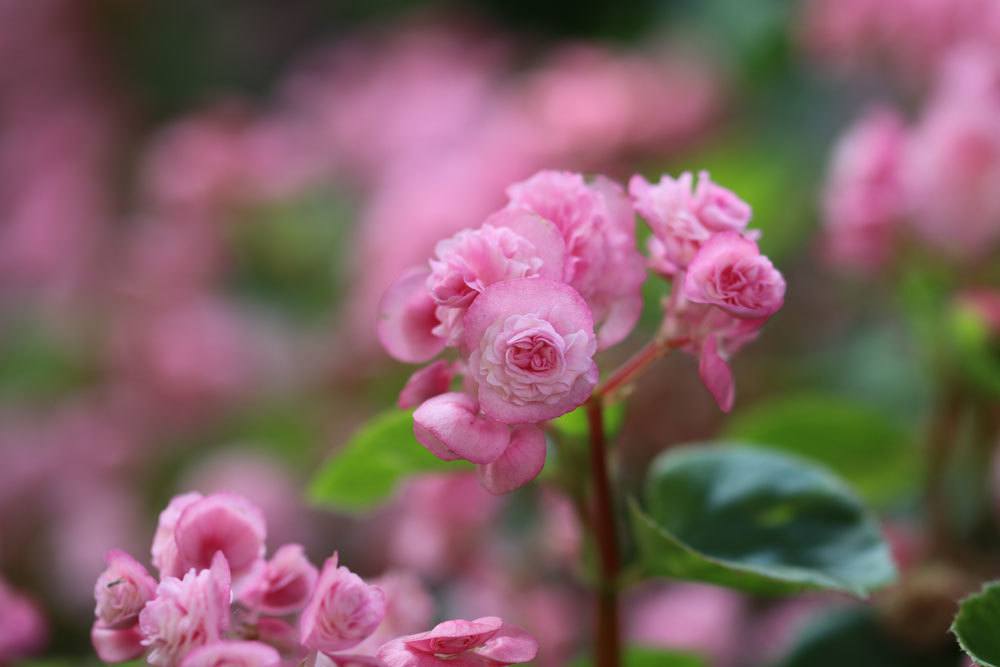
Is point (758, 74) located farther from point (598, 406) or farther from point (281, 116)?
point (598, 406)

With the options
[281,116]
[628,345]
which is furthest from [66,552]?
[281,116]

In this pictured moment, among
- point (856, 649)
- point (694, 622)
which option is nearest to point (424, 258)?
point (694, 622)

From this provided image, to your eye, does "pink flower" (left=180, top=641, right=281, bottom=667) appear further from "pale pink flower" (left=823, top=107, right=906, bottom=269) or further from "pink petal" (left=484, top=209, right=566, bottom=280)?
"pale pink flower" (left=823, top=107, right=906, bottom=269)

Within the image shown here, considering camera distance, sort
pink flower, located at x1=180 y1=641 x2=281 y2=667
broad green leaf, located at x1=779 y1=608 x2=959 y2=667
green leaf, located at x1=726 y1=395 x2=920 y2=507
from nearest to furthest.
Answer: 1. pink flower, located at x1=180 y1=641 x2=281 y2=667
2. broad green leaf, located at x1=779 y1=608 x2=959 y2=667
3. green leaf, located at x1=726 y1=395 x2=920 y2=507

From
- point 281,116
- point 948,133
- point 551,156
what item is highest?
point 281,116

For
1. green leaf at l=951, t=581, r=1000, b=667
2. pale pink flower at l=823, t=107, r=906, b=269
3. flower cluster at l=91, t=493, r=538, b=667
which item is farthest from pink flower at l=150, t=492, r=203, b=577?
pale pink flower at l=823, t=107, r=906, b=269

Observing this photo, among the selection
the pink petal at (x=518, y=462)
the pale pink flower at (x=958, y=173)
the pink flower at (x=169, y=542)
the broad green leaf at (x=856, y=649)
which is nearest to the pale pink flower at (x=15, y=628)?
the pink flower at (x=169, y=542)

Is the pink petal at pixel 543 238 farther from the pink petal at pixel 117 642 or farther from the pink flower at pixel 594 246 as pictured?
the pink petal at pixel 117 642
